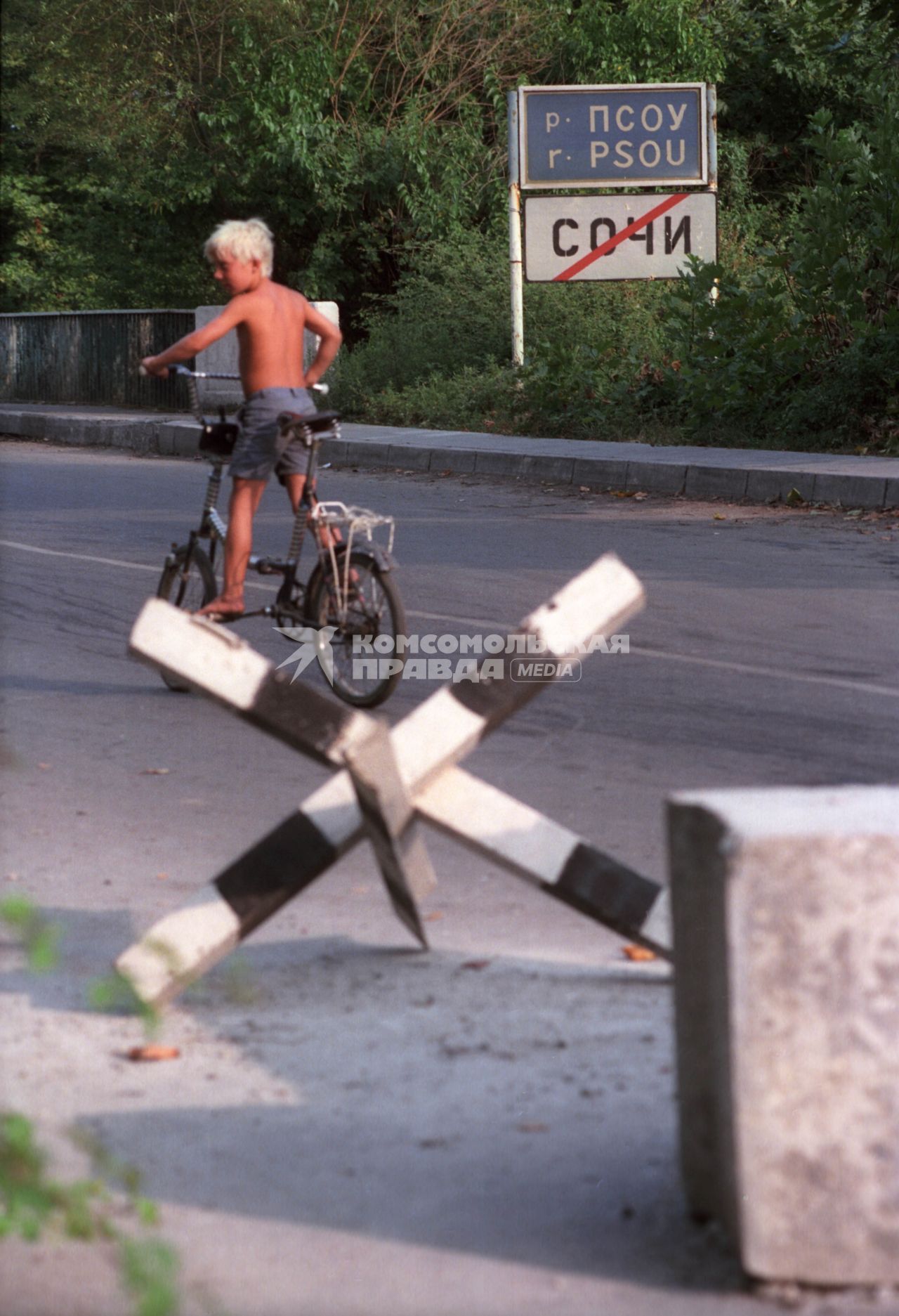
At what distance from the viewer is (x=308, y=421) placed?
706cm

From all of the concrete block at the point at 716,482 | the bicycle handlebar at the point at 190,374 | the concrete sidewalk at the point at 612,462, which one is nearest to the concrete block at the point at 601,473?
the concrete sidewalk at the point at 612,462

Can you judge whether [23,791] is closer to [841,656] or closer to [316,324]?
[316,324]

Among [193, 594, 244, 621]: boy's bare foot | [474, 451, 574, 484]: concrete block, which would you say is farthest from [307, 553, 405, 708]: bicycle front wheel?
[474, 451, 574, 484]: concrete block

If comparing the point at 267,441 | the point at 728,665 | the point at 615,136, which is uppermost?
the point at 615,136

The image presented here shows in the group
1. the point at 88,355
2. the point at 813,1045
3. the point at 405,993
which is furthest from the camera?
the point at 88,355

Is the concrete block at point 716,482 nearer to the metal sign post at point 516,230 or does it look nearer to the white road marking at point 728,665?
the white road marking at point 728,665

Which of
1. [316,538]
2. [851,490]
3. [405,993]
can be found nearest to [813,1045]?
[405,993]

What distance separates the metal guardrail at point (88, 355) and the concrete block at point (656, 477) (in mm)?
10385

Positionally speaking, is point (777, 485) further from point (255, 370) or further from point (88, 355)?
point (88, 355)

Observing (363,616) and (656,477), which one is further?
(656,477)

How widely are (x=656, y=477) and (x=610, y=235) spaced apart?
238 inches

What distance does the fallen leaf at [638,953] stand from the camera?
13.6 ft

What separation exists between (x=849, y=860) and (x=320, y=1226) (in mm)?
1019

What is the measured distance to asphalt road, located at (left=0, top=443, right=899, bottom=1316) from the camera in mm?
2771
